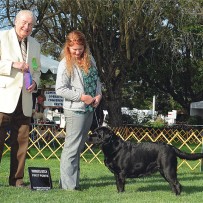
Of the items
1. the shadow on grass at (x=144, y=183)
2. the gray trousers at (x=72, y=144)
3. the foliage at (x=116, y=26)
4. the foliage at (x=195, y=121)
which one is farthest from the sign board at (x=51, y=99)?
the foliage at (x=195, y=121)

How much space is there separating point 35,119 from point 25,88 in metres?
7.64

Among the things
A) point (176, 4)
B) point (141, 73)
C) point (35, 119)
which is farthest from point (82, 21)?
point (141, 73)

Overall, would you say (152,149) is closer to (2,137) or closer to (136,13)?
(2,137)

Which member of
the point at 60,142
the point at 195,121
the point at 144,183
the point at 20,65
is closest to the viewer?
the point at 20,65

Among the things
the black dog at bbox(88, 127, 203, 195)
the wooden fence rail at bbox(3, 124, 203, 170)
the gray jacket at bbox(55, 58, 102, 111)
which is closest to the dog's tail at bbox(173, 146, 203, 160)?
the black dog at bbox(88, 127, 203, 195)

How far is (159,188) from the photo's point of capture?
5449 millimetres

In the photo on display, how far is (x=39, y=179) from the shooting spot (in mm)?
5098

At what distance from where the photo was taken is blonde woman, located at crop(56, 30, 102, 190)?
4.86 meters

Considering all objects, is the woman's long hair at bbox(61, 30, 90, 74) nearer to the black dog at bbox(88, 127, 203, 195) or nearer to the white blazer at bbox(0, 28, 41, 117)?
the white blazer at bbox(0, 28, 41, 117)

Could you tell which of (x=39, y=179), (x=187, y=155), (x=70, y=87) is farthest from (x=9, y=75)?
(x=187, y=155)

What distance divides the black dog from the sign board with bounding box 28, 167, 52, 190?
64 cm

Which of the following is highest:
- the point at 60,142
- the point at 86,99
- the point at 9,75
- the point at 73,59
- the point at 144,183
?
the point at 73,59

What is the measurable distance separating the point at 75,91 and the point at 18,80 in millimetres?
592

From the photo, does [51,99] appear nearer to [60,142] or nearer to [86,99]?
[60,142]
